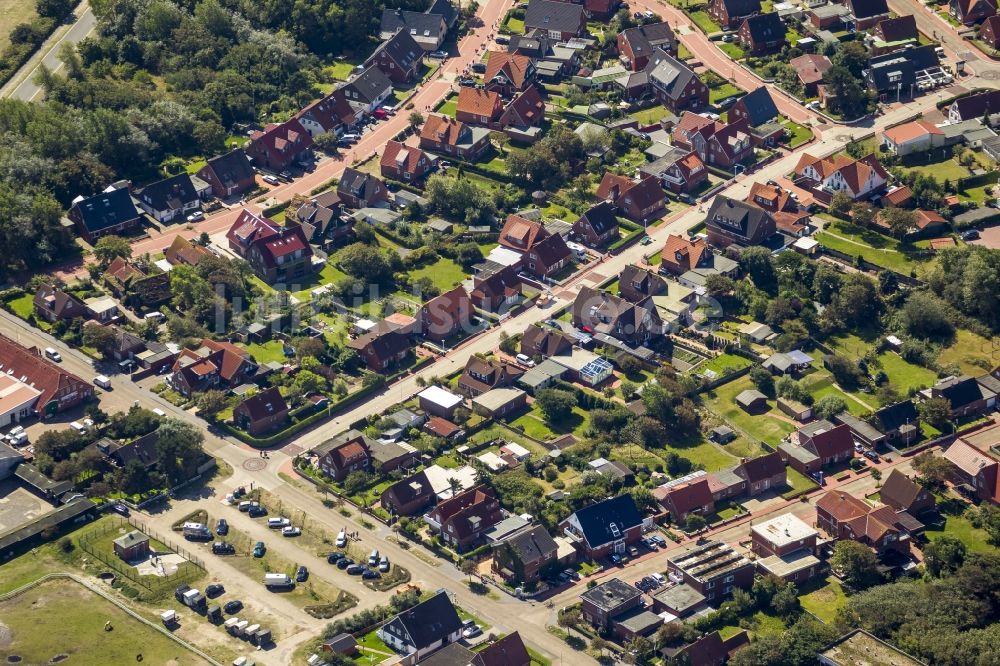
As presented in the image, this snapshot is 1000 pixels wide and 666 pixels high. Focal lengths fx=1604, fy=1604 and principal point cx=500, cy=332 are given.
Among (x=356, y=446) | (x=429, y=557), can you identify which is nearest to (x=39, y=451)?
(x=356, y=446)

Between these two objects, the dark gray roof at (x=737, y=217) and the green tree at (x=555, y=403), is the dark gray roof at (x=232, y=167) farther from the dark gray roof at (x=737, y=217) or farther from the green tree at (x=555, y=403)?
the green tree at (x=555, y=403)

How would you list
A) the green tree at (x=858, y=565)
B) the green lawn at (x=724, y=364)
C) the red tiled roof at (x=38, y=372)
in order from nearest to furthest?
1. the green tree at (x=858, y=565)
2. the red tiled roof at (x=38, y=372)
3. the green lawn at (x=724, y=364)

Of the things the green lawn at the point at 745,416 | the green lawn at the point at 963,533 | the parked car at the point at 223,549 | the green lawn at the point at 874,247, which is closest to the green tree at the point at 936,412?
the green lawn at the point at 745,416

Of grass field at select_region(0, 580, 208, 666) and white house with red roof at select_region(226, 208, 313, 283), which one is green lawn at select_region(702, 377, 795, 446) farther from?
grass field at select_region(0, 580, 208, 666)

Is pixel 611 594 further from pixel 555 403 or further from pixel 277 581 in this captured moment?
pixel 277 581

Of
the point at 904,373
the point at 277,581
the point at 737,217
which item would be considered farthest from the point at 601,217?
the point at 277,581

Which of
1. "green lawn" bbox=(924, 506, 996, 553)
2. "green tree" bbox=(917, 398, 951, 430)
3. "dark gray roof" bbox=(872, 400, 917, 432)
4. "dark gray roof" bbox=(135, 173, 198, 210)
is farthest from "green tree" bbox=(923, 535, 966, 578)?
"dark gray roof" bbox=(135, 173, 198, 210)

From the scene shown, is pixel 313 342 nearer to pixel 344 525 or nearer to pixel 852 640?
pixel 344 525

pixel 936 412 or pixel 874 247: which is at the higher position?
pixel 874 247
